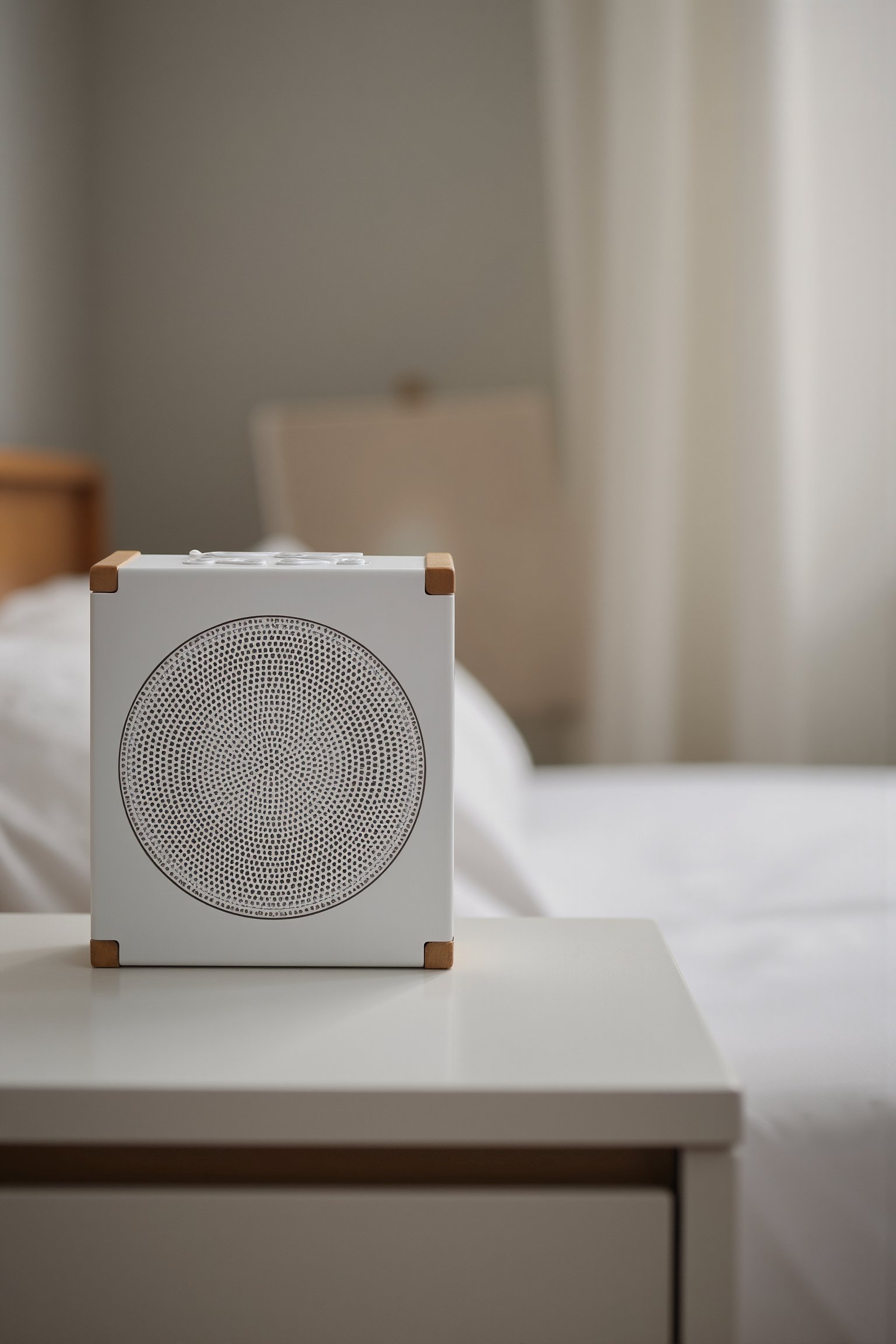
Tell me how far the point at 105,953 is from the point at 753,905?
2.27 feet

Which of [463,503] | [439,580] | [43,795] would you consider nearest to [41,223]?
[463,503]

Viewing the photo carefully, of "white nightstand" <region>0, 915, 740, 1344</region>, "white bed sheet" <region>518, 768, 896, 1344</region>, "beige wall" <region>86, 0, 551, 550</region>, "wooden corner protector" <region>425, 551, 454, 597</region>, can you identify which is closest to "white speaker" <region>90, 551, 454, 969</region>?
"wooden corner protector" <region>425, 551, 454, 597</region>

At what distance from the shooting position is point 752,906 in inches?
46.4

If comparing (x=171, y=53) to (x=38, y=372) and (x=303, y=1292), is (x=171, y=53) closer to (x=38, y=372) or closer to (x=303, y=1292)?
(x=38, y=372)

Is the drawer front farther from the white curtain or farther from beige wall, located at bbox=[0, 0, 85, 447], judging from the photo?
the white curtain

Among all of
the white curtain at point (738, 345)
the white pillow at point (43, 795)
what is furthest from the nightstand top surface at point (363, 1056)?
the white curtain at point (738, 345)

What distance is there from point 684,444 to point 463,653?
23.6 inches

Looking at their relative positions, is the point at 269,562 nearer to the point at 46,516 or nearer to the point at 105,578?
the point at 105,578

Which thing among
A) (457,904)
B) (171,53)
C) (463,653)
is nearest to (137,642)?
(457,904)

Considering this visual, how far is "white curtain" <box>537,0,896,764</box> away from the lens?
212cm

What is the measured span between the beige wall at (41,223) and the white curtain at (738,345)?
35.1 inches

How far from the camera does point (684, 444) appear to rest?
2371 millimetres

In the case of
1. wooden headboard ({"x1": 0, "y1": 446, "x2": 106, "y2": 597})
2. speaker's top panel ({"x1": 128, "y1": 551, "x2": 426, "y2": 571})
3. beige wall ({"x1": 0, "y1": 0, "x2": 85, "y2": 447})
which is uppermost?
beige wall ({"x1": 0, "y1": 0, "x2": 85, "y2": 447})

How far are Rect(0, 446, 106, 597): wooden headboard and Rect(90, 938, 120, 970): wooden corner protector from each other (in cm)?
108
